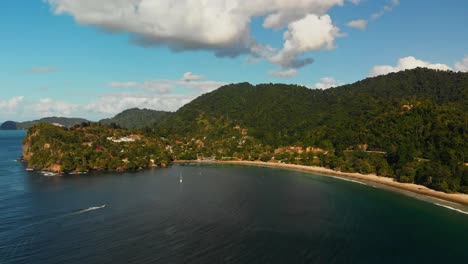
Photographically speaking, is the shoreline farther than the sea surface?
Yes

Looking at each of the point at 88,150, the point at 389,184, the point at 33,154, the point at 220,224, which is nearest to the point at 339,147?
the point at 389,184

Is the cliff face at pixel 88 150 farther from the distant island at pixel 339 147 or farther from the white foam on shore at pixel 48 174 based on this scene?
the white foam on shore at pixel 48 174

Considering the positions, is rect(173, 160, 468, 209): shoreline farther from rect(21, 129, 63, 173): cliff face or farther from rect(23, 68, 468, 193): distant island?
rect(21, 129, 63, 173): cliff face

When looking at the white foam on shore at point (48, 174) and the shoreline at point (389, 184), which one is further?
the white foam on shore at point (48, 174)

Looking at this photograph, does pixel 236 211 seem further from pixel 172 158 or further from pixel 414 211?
pixel 172 158

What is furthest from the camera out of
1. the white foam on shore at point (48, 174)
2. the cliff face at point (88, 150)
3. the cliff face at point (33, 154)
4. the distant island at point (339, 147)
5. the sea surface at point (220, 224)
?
the cliff face at point (88, 150)

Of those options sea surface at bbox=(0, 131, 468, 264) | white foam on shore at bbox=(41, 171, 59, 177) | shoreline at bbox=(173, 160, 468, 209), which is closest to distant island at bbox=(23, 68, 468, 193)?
shoreline at bbox=(173, 160, 468, 209)

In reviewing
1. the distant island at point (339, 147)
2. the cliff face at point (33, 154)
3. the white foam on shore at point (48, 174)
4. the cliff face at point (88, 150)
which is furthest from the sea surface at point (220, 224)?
the cliff face at point (88, 150)

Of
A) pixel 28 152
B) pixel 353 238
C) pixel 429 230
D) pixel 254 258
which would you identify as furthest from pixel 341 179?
pixel 28 152
